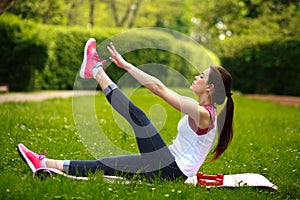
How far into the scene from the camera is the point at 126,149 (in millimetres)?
5980

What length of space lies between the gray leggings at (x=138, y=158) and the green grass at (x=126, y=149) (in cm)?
15

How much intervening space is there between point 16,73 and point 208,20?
20.1 feet

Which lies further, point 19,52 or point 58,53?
point 58,53

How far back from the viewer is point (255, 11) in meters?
11.4

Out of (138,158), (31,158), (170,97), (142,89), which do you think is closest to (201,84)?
(170,97)

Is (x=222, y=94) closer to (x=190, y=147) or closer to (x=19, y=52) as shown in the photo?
(x=190, y=147)

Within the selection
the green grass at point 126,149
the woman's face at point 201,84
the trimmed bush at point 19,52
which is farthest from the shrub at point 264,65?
the woman's face at point 201,84

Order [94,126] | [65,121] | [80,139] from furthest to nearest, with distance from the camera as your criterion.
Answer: [65,121] → [94,126] → [80,139]

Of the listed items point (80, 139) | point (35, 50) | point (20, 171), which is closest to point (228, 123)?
point (20, 171)

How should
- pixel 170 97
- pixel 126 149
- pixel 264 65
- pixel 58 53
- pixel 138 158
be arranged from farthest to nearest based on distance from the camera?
pixel 264 65 < pixel 58 53 < pixel 126 149 < pixel 138 158 < pixel 170 97

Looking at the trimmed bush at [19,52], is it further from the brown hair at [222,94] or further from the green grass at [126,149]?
the brown hair at [222,94]

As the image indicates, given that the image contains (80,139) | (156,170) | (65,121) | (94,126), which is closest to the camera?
(156,170)

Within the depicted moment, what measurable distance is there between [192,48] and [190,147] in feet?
46.2

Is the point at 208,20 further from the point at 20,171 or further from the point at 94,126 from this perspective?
the point at 20,171
